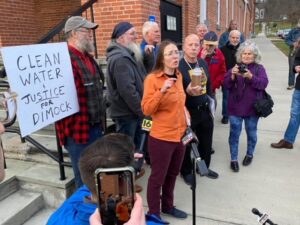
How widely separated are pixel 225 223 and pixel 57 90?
193 centimetres

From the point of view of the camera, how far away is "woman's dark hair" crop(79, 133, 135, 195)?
113cm

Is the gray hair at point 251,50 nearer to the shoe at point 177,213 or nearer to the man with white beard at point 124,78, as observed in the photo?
the man with white beard at point 124,78

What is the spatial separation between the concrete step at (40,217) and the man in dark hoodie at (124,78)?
3.63 feet

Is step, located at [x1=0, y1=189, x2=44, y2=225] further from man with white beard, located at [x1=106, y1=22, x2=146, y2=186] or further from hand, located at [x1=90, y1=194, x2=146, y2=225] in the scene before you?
hand, located at [x1=90, y1=194, x2=146, y2=225]

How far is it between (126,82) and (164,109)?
0.57m

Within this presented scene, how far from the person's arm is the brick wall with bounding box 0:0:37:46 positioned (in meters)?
4.38

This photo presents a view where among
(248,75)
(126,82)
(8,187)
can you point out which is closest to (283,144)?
(248,75)

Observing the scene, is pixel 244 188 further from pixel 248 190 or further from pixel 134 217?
pixel 134 217

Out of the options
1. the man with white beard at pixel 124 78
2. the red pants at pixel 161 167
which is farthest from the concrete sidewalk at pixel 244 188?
the man with white beard at pixel 124 78

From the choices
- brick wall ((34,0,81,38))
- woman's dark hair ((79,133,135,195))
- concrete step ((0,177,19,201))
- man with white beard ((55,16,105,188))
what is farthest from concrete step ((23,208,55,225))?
brick wall ((34,0,81,38))

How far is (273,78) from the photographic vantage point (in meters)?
10.5

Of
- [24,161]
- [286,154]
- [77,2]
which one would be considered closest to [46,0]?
[77,2]

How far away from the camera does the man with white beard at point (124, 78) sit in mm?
2922

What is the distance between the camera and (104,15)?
5.15 meters
